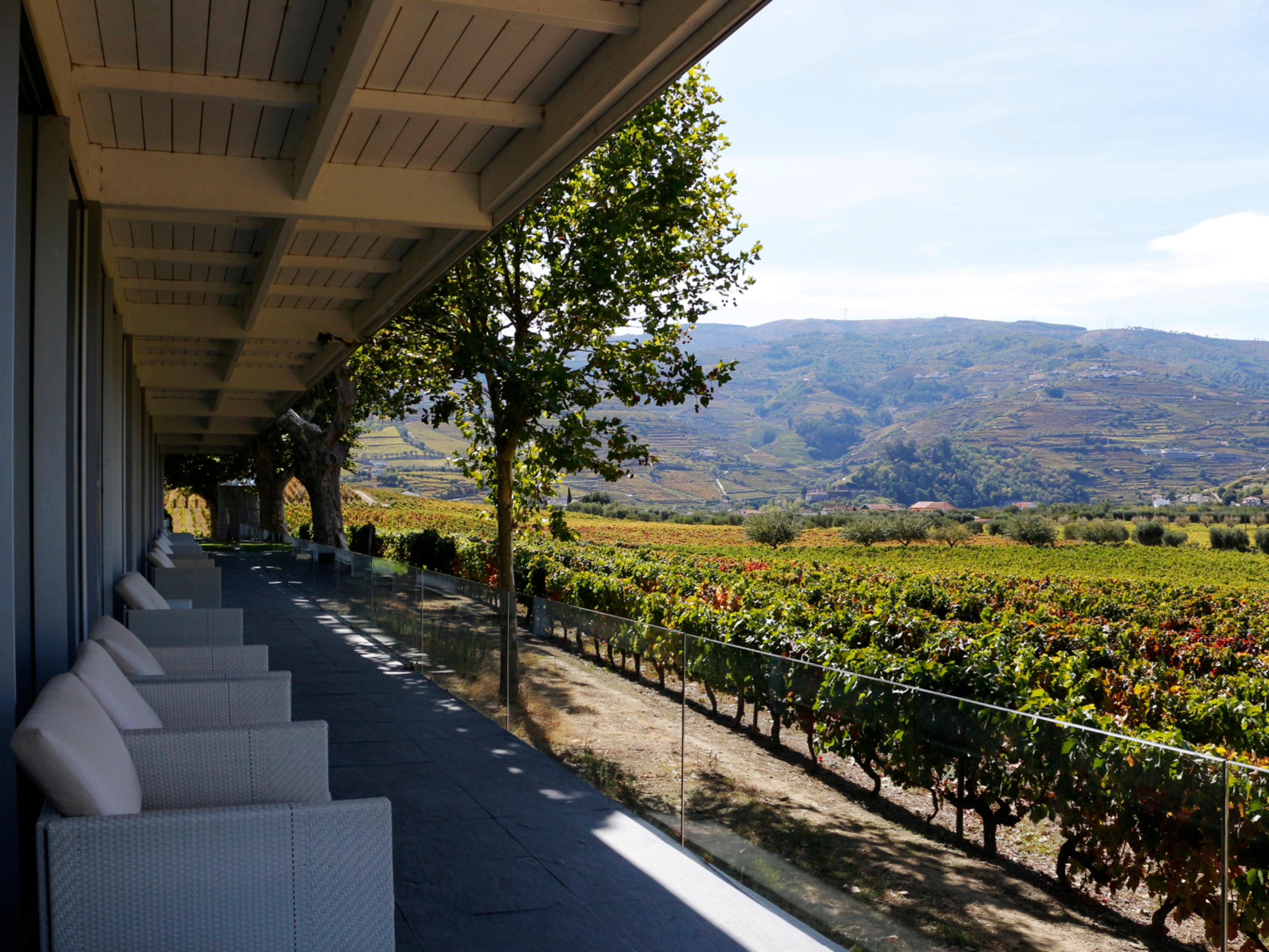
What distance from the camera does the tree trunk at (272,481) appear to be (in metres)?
26.4

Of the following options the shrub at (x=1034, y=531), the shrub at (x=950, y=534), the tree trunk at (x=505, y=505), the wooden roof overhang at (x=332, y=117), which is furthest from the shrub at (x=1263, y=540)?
the wooden roof overhang at (x=332, y=117)

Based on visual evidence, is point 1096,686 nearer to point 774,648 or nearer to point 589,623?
point 774,648

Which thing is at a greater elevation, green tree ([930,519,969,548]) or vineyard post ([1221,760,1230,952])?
vineyard post ([1221,760,1230,952])

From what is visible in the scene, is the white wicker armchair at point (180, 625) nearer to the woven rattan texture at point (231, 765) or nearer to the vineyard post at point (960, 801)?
the woven rattan texture at point (231, 765)

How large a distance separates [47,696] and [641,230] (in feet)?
21.5

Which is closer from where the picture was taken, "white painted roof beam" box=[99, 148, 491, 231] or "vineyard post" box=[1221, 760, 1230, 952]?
"vineyard post" box=[1221, 760, 1230, 952]

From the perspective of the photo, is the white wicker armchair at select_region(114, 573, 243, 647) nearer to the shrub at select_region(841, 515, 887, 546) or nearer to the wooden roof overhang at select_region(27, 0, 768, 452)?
the wooden roof overhang at select_region(27, 0, 768, 452)

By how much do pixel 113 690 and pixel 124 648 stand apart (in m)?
1.03

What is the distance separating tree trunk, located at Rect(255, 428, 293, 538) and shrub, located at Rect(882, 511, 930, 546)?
104 ft

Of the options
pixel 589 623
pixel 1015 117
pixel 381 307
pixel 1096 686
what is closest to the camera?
pixel 589 623

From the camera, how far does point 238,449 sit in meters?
25.3

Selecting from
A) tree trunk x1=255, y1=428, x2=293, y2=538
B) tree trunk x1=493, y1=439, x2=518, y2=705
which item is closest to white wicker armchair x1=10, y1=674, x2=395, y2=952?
tree trunk x1=493, y1=439, x2=518, y2=705

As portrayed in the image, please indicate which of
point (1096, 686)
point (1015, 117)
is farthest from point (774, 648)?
point (1015, 117)

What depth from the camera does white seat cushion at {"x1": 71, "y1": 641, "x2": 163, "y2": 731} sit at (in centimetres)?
328
